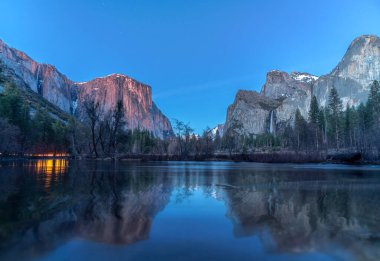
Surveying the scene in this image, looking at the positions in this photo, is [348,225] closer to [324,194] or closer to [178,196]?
[324,194]

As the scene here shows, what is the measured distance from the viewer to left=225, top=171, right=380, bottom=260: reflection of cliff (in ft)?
14.4

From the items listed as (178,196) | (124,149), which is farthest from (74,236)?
(124,149)

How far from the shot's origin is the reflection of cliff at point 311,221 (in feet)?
14.4

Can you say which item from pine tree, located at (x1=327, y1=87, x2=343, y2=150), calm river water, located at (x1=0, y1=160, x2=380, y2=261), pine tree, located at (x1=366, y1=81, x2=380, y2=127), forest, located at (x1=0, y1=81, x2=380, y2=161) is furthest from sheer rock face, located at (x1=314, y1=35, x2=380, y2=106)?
calm river water, located at (x1=0, y1=160, x2=380, y2=261)

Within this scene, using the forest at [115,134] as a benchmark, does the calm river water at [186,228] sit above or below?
below

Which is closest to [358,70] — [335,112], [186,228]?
[335,112]

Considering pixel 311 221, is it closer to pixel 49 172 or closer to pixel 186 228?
pixel 186 228

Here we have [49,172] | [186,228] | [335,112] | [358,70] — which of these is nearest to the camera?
[186,228]

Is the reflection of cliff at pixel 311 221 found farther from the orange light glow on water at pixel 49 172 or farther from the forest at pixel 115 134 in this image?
the forest at pixel 115 134

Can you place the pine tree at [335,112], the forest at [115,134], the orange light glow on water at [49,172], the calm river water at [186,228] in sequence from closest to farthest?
the calm river water at [186,228], the orange light glow on water at [49,172], the forest at [115,134], the pine tree at [335,112]

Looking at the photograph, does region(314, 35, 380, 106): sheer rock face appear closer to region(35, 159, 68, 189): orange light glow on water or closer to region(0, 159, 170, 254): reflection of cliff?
region(35, 159, 68, 189): orange light glow on water

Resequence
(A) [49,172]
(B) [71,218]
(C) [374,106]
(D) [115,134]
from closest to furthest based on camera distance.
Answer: (B) [71,218]
(A) [49,172]
(D) [115,134]
(C) [374,106]

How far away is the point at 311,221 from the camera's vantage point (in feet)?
19.3

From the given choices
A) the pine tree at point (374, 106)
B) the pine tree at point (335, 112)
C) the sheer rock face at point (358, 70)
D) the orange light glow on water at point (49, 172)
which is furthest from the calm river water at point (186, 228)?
the sheer rock face at point (358, 70)
